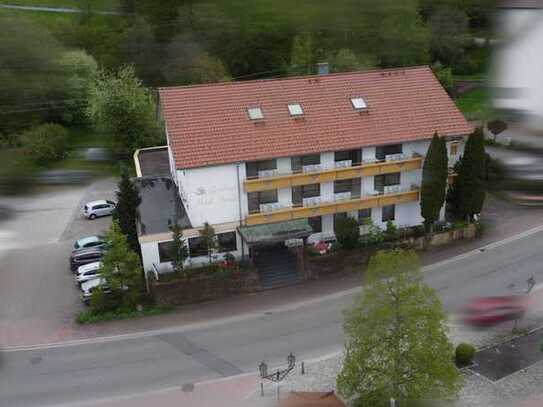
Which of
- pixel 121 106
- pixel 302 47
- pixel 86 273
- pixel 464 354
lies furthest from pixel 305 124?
pixel 302 47

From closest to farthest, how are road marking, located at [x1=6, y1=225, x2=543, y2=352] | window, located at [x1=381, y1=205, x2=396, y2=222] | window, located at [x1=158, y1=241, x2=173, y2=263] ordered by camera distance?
road marking, located at [x1=6, y1=225, x2=543, y2=352], window, located at [x1=158, y1=241, x2=173, y2=263], window, located at [x1=381, y1=205, x2=396, y2=222]

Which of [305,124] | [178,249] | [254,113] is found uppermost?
[254,113]

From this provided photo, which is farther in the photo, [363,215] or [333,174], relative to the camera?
[363,215]

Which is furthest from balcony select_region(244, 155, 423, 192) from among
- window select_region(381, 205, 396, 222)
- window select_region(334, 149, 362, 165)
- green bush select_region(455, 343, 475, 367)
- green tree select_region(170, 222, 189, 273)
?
green bush select_region(455, 343, 475, 367)

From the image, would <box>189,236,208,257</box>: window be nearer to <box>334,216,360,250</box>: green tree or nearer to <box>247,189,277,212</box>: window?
<box>247,189,277,212</box>: window

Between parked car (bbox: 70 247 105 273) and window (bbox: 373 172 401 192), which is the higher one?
window (bbox: 373 172 401 192)

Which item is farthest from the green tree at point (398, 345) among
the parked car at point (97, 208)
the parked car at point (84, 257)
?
the parked car at point (97, 208)

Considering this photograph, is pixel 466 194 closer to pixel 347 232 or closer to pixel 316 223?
pixel 347 232
